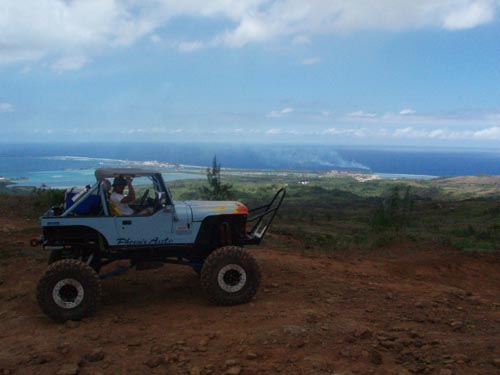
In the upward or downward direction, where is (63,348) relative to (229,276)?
downward

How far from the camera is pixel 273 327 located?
5.28 m

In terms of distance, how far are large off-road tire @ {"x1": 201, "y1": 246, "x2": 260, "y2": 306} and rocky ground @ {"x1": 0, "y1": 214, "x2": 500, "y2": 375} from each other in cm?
23

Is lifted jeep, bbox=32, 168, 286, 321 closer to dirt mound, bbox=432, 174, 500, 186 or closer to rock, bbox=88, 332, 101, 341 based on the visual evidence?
rock, bbox=88, 332, 101, 341

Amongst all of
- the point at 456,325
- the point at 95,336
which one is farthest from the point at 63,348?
the point at 456,325

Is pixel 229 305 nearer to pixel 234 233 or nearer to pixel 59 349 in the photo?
pixel 234 233

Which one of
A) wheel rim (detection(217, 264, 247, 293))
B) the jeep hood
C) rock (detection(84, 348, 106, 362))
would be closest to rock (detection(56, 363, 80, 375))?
rock (detection(84, 348, 106, 362))

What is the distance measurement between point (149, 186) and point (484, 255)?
27.1ft

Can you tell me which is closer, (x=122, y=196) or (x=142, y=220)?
(x=142, y=220)

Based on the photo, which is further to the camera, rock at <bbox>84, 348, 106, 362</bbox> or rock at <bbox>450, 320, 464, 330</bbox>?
rock at <bbox>450, 320, 464, 330</bbox>

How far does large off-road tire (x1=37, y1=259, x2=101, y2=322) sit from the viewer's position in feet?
19.8

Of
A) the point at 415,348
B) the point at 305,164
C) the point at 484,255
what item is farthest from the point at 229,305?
the point at 305,164

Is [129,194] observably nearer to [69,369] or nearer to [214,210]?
[214,210]

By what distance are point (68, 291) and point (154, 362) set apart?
2292mm

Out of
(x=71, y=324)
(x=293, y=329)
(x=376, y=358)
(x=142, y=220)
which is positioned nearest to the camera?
(x=376, y=358)
